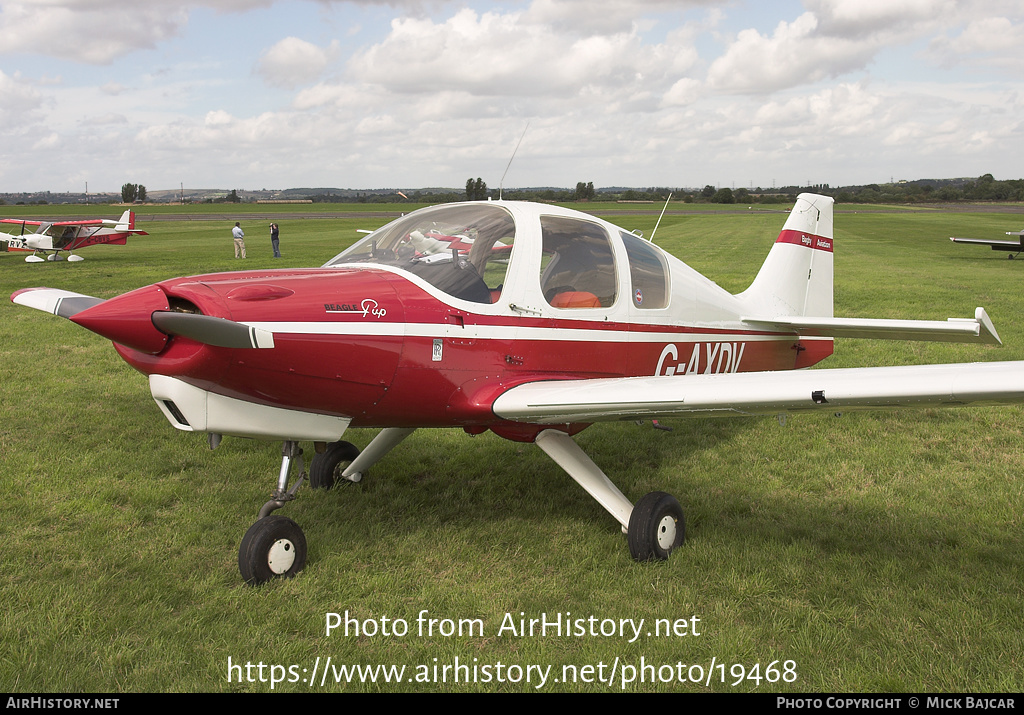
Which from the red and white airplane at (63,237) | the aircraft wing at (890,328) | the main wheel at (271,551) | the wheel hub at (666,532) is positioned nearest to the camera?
the main wheel at (271,551)

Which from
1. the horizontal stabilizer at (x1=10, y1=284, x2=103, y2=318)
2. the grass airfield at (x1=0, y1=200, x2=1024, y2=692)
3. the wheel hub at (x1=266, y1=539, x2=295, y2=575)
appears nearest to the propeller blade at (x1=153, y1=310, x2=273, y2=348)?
the horizontal stabilizer at (x1=10, y1=284, x2=103, y2=318)

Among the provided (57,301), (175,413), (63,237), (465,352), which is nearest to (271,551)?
(175,413)

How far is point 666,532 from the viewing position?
176 inches

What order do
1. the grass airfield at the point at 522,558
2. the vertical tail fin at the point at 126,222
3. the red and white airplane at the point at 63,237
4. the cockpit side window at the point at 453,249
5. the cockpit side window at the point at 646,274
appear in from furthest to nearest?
the vertical tail fin at the point at 126,222
the red and white airplane at the point at 63,237
the cockpit side window at the point at 646,274
the cockpit side window at the point at 453,249
the grass airfield at the point at 522,558

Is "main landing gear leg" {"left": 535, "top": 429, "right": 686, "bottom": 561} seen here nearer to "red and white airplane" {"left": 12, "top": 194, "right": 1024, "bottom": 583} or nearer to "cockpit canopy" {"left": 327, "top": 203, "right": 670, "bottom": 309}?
"red and white airplane" {"left": 12, "top": 194, "right": 1024, "bottom": 583}

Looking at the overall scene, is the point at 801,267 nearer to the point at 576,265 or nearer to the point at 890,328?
the point at 890,328

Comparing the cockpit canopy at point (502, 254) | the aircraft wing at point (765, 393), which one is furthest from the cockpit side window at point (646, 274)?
the aircraft wing at point (765, 393)

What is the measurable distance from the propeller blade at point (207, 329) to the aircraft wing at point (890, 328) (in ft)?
14.1

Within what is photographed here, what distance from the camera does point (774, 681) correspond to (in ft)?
10.6

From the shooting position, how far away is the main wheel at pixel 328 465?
5.55 meters

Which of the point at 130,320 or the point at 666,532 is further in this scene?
the point at 666,532

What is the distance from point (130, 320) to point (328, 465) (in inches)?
100

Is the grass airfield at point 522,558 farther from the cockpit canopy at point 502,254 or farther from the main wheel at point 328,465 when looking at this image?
the cockpit canopy at point 502,254
